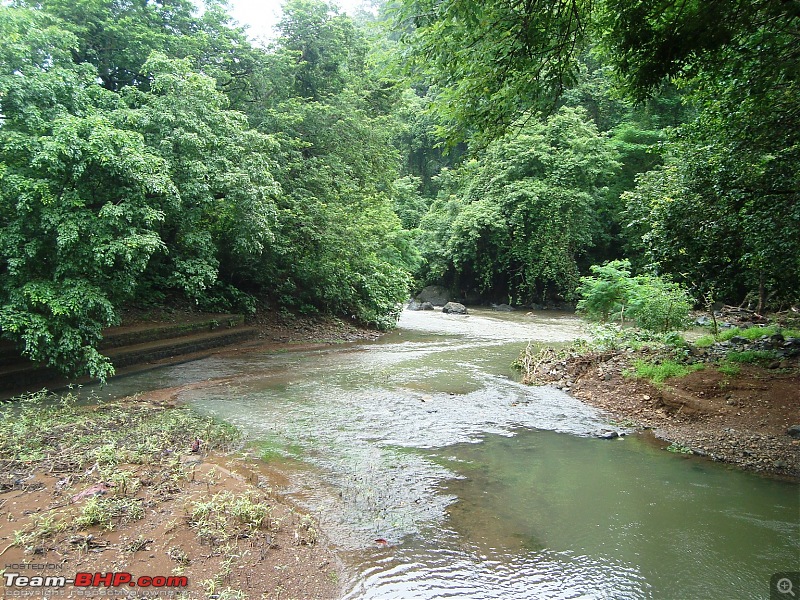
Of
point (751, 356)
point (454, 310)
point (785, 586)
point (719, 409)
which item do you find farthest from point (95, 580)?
point (454, 310)

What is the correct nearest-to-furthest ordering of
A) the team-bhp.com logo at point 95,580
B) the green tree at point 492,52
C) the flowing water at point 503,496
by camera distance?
the team-bhp.com logo at point 95,580 → the flowing water at point 503,496 → the green tree at point 492,52

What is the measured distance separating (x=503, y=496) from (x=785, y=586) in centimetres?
215

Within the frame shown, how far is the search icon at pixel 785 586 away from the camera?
3438 millimetres

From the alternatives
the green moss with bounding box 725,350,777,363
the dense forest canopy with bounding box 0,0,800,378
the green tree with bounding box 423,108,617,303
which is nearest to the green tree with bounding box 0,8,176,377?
the dense forest canopy with bounding box 0,0,800,378

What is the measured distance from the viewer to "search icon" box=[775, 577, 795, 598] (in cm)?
344

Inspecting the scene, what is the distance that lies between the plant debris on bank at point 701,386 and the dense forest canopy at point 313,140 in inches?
45.1

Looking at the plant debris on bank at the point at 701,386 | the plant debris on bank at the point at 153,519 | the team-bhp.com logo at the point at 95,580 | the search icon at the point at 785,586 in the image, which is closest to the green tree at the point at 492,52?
the plant debris on bank at the point at 153,519

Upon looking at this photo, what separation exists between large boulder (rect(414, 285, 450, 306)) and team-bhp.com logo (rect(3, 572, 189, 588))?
26422 mm

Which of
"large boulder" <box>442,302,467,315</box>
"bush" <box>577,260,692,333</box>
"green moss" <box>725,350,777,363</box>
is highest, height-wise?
"bush" <box>577,260,692,333</box>

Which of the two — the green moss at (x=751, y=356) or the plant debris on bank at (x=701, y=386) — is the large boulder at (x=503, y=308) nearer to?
the plant debris on bank at (x=701, y=386)

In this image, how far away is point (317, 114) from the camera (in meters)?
15.8

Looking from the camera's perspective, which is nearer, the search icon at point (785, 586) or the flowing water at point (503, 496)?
the search icon at point (785, 586)

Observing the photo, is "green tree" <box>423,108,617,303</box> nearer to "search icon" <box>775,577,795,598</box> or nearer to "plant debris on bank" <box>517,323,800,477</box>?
"plant debris on bank" <box>517,323,800,477</box>

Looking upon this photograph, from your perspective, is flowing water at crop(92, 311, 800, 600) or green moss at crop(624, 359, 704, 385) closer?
flowing water at crop(92, 311, 800, 600)
